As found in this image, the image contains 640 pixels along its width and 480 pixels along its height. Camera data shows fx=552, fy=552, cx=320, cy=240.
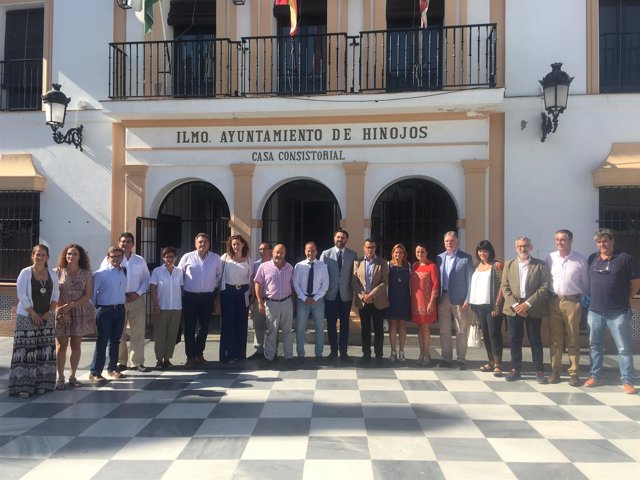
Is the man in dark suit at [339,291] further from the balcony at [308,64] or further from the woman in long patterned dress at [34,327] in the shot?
the woman in long patterned dress at [34,327]

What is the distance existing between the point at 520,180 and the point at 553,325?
9.49ft

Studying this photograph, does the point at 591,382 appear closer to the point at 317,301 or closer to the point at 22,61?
the point at 317,301

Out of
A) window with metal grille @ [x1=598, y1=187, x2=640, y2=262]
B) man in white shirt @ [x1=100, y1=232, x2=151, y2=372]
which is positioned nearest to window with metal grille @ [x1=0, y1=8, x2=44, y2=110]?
man in white shirt @ [x1=100, y1=232, x2=151, y2=372]

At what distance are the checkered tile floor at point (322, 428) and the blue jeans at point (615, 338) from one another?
0.81 feet

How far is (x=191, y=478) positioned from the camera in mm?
4031

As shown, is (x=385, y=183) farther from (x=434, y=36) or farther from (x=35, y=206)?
(x=35, y=206)

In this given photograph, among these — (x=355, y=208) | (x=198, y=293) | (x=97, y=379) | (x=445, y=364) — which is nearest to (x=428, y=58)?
(x=355, y=208)

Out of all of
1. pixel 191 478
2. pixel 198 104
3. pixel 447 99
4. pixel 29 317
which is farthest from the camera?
pixel 198 104

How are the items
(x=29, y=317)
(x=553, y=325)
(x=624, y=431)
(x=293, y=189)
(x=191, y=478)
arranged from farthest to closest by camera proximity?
(x=293, y=189) → (x=553, y=325) → (x=29, y=317) → (x=624, y=431) → (x=191, y=478)

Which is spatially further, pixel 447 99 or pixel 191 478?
pixel 447 99

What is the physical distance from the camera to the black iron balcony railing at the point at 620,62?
29.6ft

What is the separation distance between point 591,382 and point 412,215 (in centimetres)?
416

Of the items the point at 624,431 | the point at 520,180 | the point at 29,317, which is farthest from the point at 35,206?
the point at 624,431

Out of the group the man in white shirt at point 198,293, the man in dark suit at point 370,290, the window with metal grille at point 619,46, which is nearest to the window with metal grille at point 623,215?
the window with metal grille at point 619,46
